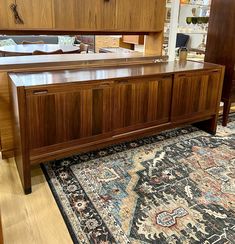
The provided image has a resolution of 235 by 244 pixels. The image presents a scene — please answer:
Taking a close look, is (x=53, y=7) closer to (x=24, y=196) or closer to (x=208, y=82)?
(x=24, y=196)

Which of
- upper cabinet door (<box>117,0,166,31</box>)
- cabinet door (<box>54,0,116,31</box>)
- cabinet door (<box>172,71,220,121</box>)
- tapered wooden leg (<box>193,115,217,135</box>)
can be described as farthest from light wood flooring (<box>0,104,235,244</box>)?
tapered wooden leg (<box>193,115,217,135</box>)

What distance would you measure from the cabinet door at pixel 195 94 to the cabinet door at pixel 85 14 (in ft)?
2.78

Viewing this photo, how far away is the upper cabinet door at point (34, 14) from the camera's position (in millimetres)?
2068

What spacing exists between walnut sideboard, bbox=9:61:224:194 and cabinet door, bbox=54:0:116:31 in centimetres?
39

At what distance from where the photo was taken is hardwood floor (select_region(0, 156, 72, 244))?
1.55 meters

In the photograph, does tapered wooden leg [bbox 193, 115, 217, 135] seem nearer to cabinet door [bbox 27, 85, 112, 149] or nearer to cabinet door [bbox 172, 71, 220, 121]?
cabinet door [bbox 172, 71, 220, 121]

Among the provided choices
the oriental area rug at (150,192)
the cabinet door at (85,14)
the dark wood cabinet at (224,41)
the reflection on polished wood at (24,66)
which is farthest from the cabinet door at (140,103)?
the dark wood cabinet at (224,41)

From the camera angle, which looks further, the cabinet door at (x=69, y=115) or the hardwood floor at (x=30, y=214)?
the cabinet door at (x=69, y=115)

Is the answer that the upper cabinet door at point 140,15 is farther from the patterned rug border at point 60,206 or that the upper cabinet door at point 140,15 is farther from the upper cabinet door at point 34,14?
the patterned rug border at point 60,206

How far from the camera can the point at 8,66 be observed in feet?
7.05

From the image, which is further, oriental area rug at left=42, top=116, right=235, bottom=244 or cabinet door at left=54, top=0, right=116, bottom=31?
cabinet door at left=54, top=0, right=116, bottom=31

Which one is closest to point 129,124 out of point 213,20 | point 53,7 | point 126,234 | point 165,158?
point 165,158

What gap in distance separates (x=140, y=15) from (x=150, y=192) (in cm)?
172

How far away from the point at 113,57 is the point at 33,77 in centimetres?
100
